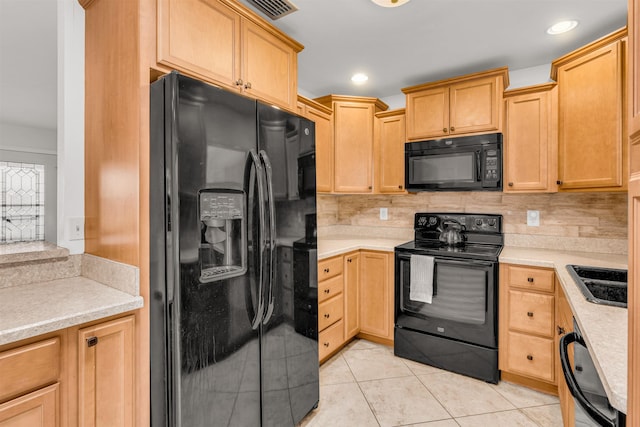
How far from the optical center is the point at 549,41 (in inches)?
89.7

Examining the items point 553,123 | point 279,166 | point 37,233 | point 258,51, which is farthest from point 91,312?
point 37,233

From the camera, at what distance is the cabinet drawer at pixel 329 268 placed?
238 centimetres

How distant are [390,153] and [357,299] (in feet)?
4.69

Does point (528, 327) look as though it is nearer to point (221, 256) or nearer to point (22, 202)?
point (221, 256)

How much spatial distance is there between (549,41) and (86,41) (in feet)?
9.60

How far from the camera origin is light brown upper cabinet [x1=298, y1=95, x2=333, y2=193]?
286cm

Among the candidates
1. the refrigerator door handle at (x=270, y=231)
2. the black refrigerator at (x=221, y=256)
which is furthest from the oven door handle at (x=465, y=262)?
the refrigerator door handle at (x=270, y=231)

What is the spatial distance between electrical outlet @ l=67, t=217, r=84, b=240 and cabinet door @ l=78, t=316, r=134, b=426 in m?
0.65

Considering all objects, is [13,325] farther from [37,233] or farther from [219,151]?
[37,233]

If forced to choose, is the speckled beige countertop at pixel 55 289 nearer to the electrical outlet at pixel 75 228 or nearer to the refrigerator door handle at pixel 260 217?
the electrical outlet at pixel 75 228

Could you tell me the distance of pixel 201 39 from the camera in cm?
155

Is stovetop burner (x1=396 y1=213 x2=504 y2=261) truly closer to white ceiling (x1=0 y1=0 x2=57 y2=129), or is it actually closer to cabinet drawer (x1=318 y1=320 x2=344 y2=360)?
cabinet drawer (x1=318 y1=320 x2=344 y2=360)

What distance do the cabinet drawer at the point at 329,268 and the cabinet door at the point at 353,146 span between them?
2.62 ft

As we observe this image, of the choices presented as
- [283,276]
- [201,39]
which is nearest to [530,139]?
[283,276]
